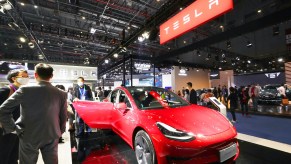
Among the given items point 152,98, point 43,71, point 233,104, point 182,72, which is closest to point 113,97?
point 152,98

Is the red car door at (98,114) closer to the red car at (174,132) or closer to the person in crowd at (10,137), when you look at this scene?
the red car at (174,132)

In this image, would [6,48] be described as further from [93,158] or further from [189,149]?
[189,149]

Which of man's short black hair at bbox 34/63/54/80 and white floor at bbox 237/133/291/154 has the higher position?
man's short black hair at bbox 34/63/54/80

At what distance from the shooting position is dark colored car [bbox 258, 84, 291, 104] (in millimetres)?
12070

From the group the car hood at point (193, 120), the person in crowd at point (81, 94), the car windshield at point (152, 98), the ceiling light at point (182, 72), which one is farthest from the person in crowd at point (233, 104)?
the ceiling light at point (182, 72)

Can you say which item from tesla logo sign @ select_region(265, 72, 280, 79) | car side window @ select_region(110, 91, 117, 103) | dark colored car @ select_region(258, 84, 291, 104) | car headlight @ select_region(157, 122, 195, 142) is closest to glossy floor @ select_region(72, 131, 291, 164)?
car side window @ select_region(110, 91, 117, 103)

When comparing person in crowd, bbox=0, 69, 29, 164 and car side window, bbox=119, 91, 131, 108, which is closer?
person in crowd, bbox=0, 69, 29, 164

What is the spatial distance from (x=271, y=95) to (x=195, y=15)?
10.9 m

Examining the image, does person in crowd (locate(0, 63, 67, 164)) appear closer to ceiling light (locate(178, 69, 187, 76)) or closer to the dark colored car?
the dark colored car

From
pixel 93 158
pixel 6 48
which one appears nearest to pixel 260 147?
pixel 93 158

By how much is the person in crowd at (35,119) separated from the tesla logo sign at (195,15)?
4.02 m

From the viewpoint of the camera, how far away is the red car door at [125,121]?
9.72ft

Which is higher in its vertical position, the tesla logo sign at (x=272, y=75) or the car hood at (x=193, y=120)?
the tesla logo sign at (x=272, y=75)

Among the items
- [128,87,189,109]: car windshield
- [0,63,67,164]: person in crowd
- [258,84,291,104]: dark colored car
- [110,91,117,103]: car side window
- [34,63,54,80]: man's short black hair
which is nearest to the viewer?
[0,63,67,164]: person in crowd
